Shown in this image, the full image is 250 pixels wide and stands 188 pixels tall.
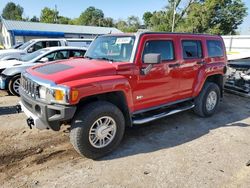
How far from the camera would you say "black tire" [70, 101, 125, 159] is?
3582 mm

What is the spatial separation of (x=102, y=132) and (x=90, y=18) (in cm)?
9043

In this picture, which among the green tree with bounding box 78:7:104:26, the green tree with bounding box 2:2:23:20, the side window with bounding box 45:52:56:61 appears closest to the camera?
the side window with bounding box 45:52:56:61

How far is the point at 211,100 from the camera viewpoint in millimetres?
5988

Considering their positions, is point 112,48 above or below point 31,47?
above

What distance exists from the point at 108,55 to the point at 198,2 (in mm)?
38509

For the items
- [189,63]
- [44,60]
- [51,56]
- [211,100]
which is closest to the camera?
[189,63]

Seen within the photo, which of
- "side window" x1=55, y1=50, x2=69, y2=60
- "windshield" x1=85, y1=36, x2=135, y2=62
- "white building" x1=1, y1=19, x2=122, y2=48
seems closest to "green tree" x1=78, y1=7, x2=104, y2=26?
"white building" x1=1, y1=19, x2=122, y2=48

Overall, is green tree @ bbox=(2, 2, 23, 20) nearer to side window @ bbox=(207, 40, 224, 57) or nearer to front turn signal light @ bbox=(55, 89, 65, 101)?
side window @ bbox=(207, 40, 224, 57)

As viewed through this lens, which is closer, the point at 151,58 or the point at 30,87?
the point at 30,87

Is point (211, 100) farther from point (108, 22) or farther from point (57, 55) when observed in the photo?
point (108, 22)

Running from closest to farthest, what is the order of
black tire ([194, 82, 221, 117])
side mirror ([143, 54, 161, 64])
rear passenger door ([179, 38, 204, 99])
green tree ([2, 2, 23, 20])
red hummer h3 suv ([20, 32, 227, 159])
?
red hummer h3 suv ([20, 32, 227, 159]) → side mirror ([143, 54, 161, 64]) → rear passenger door ([179, 38, 204, 99]) → black tire ([194, 82, 221, 117]) → green tree ([2, 2, 23, 20])

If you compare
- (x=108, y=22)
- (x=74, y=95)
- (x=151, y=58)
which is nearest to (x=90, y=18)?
(x=108, y=22)

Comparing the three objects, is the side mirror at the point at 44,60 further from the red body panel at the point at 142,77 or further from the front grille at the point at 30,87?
the front grille at the point at 30,87

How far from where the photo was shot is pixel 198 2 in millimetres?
38469
